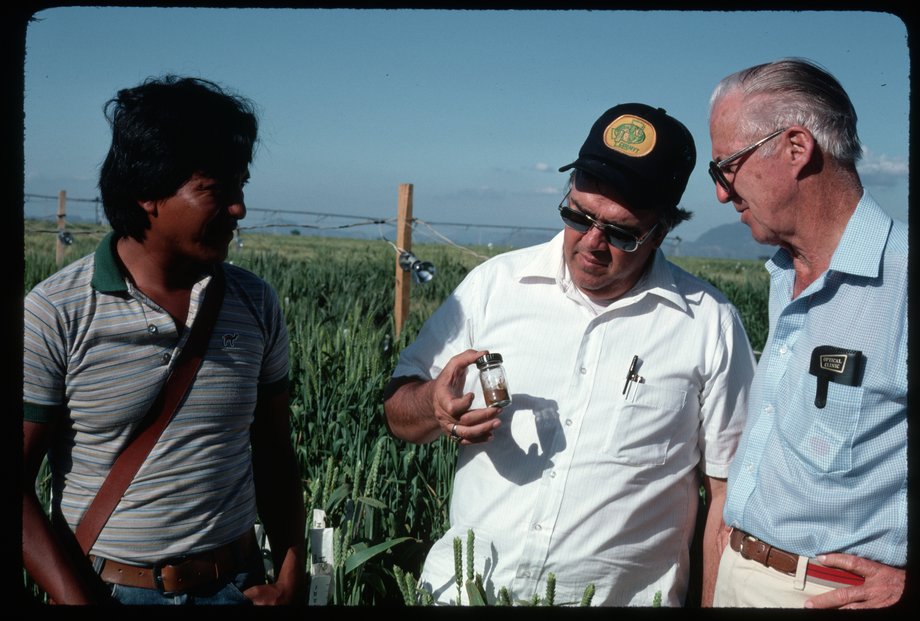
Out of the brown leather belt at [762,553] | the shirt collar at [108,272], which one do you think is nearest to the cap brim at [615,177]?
the brown leather belt at [762,553]

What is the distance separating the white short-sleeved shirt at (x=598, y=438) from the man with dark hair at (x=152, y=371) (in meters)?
0.63

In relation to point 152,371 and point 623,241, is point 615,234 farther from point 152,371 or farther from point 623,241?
point 152,371

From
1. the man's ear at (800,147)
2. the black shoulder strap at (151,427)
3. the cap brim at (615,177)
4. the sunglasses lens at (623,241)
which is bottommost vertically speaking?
the black shoulder strap at (151,427)

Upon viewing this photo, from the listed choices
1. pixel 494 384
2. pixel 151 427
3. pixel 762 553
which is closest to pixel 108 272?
pixel 151 427

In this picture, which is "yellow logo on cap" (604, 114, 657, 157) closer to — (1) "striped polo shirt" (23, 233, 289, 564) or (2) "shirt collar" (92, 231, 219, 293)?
(1) "striped polo shirt" (23, 233, 289, 564)

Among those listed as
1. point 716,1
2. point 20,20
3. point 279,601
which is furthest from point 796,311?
point 20,20

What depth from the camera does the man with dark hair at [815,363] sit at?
4.97ft

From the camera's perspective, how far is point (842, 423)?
1.54 meters

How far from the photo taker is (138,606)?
4.62 ft

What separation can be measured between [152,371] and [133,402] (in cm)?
7

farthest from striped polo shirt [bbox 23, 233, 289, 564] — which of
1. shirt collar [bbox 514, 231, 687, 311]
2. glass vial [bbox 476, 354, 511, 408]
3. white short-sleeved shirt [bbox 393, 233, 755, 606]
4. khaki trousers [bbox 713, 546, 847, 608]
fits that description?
khaki trousers [bbox 713, 546, 847, 608]

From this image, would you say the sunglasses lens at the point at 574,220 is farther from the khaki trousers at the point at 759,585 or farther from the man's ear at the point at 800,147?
the khaki trousers at the point at 759,585

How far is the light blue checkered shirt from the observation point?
4.94 ft

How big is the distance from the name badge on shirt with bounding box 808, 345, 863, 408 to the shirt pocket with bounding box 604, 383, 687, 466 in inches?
14.6
